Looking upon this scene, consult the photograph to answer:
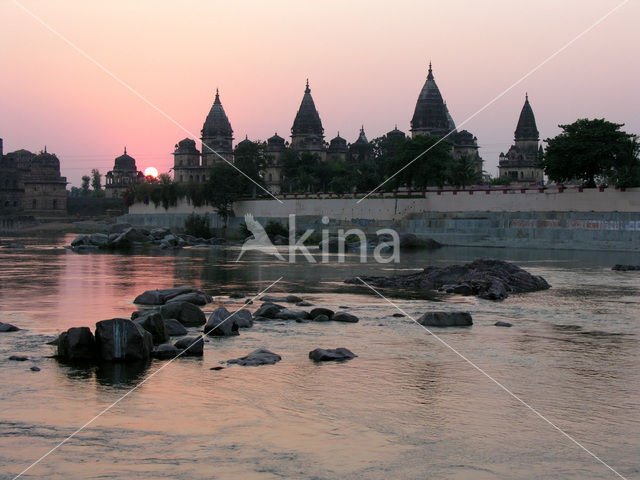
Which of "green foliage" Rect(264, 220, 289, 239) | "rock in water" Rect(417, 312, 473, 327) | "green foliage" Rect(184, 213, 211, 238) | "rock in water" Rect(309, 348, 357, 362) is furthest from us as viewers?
"green foliage" Rect(184, 213, 211, 238)

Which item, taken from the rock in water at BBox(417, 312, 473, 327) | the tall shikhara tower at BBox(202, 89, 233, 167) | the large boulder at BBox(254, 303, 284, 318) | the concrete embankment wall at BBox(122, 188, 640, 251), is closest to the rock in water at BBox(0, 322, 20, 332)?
the large boulder at BBox(254, 303, 284, 318)

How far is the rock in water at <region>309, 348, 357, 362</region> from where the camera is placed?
16.2 metres

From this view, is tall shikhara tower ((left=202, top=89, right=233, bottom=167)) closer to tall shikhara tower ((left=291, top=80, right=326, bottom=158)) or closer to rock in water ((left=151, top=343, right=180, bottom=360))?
tall shikhara tower ((left=291, top=80, right=326, bottom=158))

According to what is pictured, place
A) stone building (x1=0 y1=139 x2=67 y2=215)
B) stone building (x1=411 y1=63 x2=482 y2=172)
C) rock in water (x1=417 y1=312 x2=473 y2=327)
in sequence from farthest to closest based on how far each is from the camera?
stone building (x1=0 y1=139 x2=67 y2=215) → stone building (x1=411 y1=63 x2=482 y2=172) → rock in water (x1=417 y1=312 x2=473 y2=327)

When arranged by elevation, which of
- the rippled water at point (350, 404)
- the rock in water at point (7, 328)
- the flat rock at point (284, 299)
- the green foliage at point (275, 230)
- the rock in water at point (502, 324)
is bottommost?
the rippled water at point (350, 404)

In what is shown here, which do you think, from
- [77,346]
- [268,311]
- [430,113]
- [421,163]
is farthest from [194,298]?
[430,113]

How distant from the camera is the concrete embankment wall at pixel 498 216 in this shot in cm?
5206

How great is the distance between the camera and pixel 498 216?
194ft

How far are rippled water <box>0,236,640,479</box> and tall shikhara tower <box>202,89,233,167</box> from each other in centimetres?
10190

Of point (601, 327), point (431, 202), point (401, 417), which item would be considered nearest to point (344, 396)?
point (401, 417)

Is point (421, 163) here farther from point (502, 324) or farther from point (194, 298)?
point (502, 324)

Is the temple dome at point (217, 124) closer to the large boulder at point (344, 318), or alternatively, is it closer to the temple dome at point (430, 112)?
the temple dome at point (430, 112)

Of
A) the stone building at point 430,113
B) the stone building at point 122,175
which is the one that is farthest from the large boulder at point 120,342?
the stone building at point 122,175

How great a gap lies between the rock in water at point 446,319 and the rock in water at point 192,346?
6.17 meters
